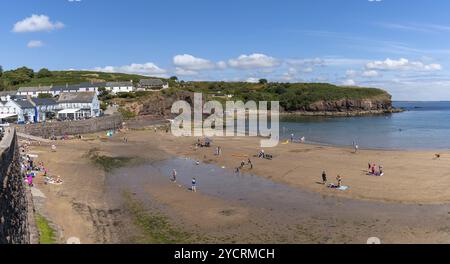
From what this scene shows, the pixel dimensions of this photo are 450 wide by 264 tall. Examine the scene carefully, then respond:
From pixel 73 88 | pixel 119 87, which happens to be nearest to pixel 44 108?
pixel 73 88

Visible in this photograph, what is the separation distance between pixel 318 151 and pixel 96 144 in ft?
87.6

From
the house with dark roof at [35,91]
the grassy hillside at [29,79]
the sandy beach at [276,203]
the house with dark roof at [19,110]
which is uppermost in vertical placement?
the grassy hillside at [29,79]

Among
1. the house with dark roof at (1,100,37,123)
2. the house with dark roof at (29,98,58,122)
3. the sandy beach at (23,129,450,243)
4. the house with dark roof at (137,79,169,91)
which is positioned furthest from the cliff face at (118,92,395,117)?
the sandy beach at (23,129,450,243)

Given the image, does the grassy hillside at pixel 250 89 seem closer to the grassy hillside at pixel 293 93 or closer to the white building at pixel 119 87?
the grassy hillside at pixel 293 93

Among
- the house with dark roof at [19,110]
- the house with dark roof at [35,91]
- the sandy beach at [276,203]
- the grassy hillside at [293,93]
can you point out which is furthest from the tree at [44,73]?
the sandy beach at [276,203]

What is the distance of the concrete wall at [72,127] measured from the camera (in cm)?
5509

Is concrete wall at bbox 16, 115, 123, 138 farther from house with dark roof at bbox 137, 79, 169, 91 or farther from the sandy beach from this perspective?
house with dark roof at bbox 137, 79, 169, 91

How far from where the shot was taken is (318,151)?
44781 millimetres

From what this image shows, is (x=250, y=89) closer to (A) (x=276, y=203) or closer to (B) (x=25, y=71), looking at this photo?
(B) (x=25, y=71)

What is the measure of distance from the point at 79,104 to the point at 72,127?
1814cm

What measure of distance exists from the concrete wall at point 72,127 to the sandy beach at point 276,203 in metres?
16.8

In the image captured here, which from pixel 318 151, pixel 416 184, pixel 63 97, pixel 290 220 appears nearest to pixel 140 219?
pixel 290 220
